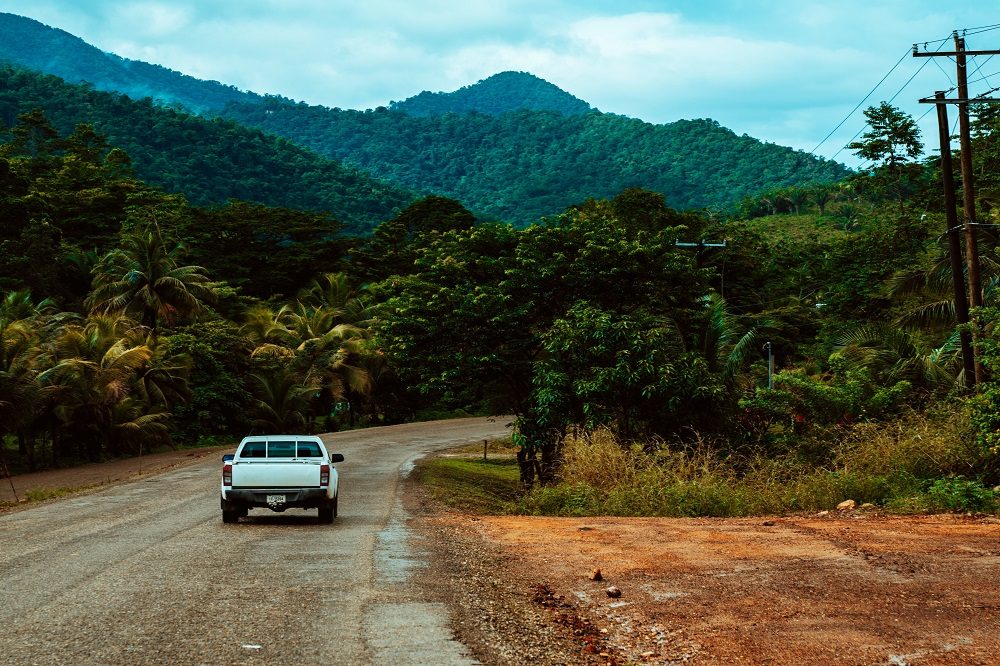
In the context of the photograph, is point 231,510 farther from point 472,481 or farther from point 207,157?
point 207,157

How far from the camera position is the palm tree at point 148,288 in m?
51.9

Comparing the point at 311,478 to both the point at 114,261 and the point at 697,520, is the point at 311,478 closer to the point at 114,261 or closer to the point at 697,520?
the point at 697,520

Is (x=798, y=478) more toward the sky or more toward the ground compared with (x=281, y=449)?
more toward the ground

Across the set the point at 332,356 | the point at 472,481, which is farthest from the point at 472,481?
the point at 332,356

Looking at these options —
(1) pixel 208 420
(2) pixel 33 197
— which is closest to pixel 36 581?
(1) pixel 208 420

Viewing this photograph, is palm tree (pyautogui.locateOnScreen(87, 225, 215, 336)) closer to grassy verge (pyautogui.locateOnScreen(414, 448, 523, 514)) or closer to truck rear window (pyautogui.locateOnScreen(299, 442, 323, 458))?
grassy verge (pyautogui.locateOnScreen(414, 448, 523, 514))

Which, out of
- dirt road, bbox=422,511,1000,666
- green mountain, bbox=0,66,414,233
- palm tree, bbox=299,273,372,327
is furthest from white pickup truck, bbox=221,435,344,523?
green mountain, bbox=0,66,414,233

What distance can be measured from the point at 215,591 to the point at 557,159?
158222 millimetres

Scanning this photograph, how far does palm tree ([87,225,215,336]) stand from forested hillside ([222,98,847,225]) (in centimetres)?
7129

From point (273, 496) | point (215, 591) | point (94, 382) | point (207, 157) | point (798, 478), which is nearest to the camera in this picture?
point (215, 591)

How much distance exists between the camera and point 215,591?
10.1 meters

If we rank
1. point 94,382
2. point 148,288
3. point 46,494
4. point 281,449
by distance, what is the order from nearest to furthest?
point 281,449 → point 46,494 → point 94,382 → point 148,288

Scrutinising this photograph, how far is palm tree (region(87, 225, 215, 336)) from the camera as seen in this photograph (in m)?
51.9

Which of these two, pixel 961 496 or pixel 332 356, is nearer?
pixel 961 496
